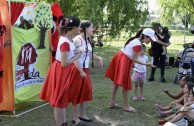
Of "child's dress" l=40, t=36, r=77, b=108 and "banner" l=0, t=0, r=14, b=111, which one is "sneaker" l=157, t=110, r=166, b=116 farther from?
"banner" l=0, t=0, r=14, b=111

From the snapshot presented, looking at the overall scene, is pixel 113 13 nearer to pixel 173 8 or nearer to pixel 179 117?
pixel 179 117

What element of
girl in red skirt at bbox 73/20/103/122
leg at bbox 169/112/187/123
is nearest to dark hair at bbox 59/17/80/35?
girl in red skirt at bbox 73/20/103/122

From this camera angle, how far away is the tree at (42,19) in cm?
629

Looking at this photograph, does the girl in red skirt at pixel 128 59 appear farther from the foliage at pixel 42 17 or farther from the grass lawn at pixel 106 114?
the foliage at pixel 42 17

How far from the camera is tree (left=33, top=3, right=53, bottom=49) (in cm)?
629

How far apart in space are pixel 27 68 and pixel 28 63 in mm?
89

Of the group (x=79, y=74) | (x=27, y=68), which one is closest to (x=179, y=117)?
(x=79, y=74)

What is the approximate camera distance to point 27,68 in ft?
20.2

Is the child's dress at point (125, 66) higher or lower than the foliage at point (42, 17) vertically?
lower

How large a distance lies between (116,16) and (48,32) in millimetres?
5070

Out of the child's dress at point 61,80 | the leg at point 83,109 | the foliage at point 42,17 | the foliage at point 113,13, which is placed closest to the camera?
the child's dress at point 61,80

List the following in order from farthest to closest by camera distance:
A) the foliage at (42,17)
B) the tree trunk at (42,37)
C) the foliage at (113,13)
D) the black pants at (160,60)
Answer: the foliage at (113,13), the black pants at (160,60), the tree trunk at (42,37), the foliage at (42,17)

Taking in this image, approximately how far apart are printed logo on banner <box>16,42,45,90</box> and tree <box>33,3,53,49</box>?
258 millimetres

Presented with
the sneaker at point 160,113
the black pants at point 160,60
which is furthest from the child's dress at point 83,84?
the black pants at point 160,60
